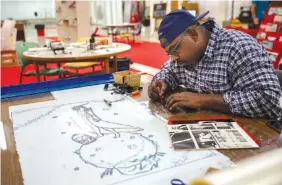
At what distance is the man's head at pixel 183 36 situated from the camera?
1.21 m

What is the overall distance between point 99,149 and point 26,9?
12653 millimetres

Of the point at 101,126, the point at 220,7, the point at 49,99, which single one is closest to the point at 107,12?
the point at 220,7

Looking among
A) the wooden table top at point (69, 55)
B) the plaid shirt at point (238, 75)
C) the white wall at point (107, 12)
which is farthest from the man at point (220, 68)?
the white wall at point (107, 12)

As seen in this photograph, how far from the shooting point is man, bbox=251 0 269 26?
5.73 m

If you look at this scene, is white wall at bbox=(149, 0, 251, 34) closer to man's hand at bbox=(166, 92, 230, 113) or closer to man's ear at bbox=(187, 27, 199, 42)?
man's ear at bbox=(187, 27, 199, 42)

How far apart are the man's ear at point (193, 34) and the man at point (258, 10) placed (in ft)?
16.5

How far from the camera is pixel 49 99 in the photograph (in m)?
1.48

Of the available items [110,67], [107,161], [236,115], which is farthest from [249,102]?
[110,67]

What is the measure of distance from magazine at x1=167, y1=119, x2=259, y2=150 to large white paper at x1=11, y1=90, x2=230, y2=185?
34 millimetres

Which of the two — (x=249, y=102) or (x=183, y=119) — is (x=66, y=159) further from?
(x=249, y=102)

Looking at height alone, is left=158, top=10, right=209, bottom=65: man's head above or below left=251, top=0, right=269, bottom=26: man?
below

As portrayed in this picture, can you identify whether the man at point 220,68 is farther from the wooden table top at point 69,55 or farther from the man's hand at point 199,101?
the wooden table top at point 69,55

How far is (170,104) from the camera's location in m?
1.26

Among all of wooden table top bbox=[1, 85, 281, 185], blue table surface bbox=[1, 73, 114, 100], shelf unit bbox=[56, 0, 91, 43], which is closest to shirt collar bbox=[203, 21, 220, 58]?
wooden table top bbox=[1, 85, 281, 185]
